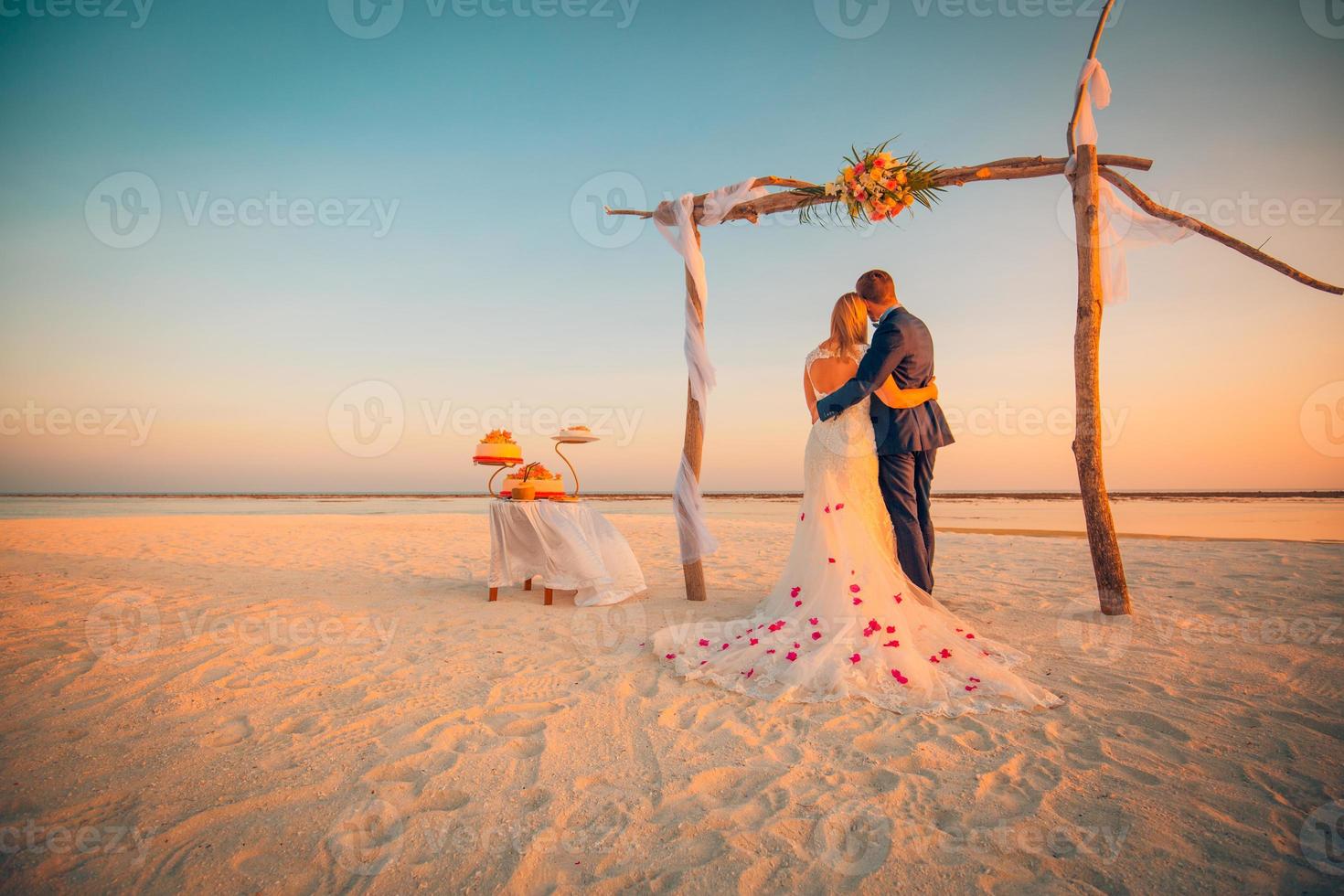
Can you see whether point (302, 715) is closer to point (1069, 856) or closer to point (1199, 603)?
point (1069, 856)

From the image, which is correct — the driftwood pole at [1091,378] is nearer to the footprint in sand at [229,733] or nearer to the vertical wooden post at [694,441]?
the vertical wooden post at [694,441]

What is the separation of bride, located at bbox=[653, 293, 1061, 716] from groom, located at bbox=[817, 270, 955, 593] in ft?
0.38

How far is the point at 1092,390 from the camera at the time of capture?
458cm

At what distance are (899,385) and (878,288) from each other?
2.47 ft

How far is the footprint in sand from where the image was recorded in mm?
2533

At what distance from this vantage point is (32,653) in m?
3.60

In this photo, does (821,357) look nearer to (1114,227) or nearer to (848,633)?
(848,633)

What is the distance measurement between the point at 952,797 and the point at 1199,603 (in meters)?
4.47

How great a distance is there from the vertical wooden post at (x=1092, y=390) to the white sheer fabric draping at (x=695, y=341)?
266 centimetres

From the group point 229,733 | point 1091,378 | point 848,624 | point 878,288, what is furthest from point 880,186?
point 229,733

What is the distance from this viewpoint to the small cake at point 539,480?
551 cm

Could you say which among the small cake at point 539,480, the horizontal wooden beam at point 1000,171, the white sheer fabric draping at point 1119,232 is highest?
the horizontal wooden beam at point 1000,171

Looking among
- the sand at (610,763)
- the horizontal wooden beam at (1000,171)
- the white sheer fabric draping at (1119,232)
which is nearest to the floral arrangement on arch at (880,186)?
the horizontal wooden beam at (1000,171)

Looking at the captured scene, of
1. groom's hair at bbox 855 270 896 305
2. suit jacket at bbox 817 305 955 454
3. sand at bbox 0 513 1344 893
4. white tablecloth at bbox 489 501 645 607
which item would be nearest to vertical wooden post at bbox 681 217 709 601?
white tablecloth at bbox 489 501 645 607
